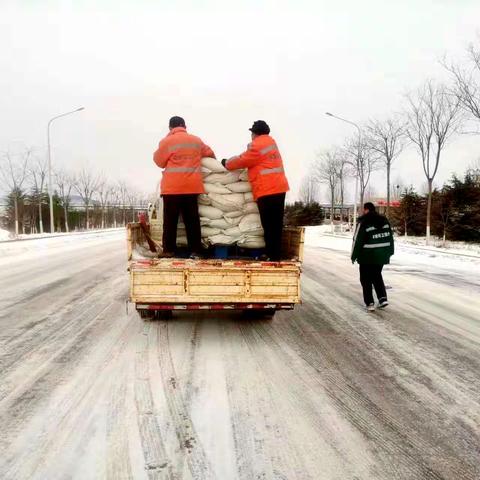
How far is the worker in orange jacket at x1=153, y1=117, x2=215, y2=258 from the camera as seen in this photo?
561cm

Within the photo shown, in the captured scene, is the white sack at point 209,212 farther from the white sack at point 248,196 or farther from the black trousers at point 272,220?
the black trousers at point 272,220

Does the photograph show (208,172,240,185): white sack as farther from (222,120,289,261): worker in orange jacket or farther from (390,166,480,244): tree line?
(390,166,480,244): tree line

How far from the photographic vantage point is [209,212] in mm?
5906

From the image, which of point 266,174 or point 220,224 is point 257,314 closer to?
point 220,224

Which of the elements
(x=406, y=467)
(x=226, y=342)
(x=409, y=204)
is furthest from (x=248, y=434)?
(x=409, y=204)

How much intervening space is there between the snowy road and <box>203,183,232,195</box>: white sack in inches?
68.2

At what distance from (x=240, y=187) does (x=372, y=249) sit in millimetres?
2578

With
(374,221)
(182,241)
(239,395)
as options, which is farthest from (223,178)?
(239,395)

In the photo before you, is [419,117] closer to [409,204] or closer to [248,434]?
[409,204]

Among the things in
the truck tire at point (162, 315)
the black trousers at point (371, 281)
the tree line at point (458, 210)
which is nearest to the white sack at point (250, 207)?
the truck tire at point (162, 315)

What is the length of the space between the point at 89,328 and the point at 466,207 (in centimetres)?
2591

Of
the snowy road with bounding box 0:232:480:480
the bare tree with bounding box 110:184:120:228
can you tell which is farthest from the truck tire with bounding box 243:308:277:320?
the bare tree with bounding box 110:184:120:228

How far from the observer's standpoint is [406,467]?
2.78 meters

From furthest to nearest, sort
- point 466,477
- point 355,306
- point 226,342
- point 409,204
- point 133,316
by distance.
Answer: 1. point 409,204
2. point 355,306
3. point 133,316
4. point 226,342
5. point 466,477
